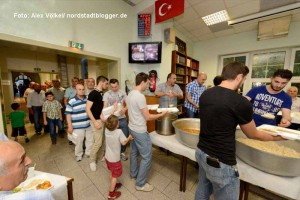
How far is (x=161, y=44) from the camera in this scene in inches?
135

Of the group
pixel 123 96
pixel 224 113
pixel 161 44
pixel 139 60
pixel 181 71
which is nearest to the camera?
pixel 224 113

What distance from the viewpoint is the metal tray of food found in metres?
0.90

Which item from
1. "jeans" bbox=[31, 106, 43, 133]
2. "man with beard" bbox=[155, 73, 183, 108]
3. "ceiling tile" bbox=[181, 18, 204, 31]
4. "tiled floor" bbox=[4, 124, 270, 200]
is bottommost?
"tiled floor" bbox=[4, 124, 270, 200]

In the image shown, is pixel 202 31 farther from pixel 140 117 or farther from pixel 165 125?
pixel 140 117

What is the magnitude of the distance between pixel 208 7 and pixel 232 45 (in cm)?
213

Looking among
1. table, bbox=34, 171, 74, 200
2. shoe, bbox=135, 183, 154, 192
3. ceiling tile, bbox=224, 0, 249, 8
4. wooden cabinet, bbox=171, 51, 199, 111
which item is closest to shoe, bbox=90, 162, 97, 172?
shoe, bbox=135, 183, 154, 192

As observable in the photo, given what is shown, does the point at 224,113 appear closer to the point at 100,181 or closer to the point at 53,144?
the point at 100,181

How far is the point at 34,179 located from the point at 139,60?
3.18m

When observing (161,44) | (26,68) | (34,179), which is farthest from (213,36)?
(26,68)

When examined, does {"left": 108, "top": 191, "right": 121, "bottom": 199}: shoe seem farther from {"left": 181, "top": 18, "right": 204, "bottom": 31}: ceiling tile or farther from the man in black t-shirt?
{"left": 181, "top": 18, "right": 204, "bottom": 31}: ceiling tile

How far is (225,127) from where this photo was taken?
93 centimetres

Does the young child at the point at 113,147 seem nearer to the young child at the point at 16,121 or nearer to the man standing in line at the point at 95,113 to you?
the man standing in line at the point at 95,113

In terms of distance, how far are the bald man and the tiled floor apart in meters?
1.44

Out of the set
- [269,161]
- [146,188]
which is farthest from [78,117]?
[269,161]
